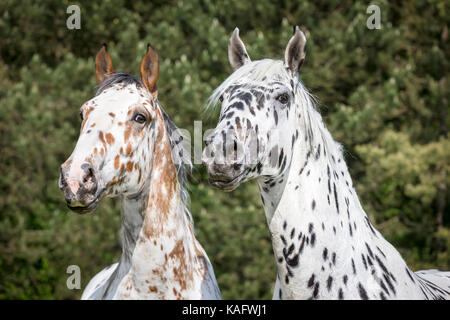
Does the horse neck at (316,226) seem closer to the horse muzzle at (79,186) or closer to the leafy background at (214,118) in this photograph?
the horse muzzle at (79,186)

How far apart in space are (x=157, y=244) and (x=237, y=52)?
1418 millimetres

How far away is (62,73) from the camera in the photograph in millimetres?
12203

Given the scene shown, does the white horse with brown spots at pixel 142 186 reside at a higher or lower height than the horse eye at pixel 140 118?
lower

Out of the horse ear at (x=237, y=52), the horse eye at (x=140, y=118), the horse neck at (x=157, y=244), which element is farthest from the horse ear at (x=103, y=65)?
the horse ear at (x=237, y=52)

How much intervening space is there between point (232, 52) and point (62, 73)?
9.64 meters

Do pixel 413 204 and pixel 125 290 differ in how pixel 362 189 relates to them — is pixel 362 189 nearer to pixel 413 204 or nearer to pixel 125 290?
pixel 413 204

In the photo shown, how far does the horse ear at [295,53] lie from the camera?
3123 mm

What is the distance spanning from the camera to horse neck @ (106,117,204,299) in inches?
137

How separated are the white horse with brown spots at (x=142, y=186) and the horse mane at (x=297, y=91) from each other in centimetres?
70

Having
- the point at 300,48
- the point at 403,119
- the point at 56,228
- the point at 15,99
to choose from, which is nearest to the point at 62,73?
the point at 15,99

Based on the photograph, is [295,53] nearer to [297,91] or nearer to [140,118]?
[297,91]

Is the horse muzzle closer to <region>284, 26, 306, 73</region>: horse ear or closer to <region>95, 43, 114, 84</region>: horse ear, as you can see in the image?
<region>95, 43, 114, 84</region>: horse ear

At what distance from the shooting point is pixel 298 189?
9.71 ft

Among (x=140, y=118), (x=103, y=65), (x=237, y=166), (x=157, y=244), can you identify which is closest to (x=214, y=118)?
(x=103, y=65)
